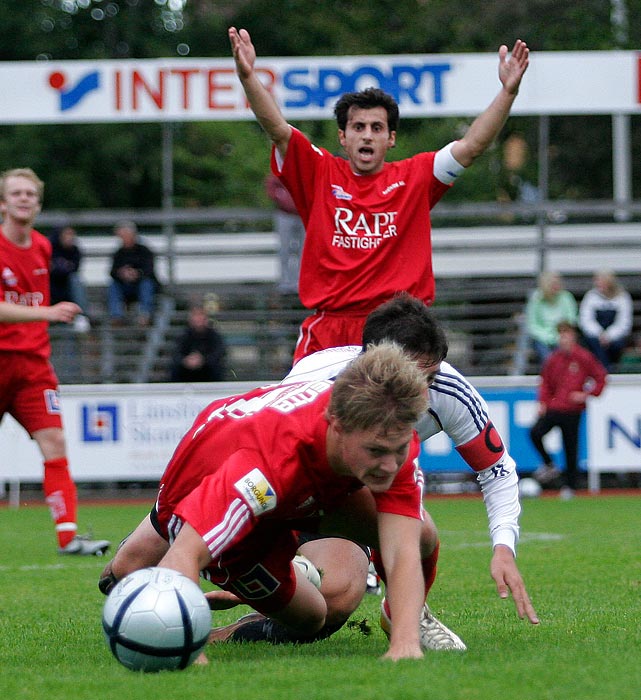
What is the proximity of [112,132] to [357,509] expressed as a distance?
3002 cm

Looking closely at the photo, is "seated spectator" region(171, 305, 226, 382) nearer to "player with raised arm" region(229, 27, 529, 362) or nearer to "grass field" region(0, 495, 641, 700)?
"grass field" region(0, 495, 641, 700)

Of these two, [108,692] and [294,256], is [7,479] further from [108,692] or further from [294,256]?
[108,692]

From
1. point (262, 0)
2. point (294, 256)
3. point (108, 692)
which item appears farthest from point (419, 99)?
point (262, 0)

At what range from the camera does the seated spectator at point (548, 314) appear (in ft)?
57.1

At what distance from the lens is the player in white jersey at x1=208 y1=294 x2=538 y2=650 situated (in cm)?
500

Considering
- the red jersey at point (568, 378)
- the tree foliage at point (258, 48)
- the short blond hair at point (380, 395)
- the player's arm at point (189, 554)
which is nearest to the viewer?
the short blond hair at point (380, 395)

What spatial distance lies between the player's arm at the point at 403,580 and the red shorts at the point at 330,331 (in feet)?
7.82

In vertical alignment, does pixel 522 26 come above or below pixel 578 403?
above

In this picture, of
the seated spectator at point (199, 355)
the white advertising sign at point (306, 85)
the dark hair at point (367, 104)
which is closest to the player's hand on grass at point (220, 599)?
the dark hair at point (367, 104)

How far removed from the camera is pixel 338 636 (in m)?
5.83

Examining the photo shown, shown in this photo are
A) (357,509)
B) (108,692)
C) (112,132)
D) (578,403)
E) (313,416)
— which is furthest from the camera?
(112,132)

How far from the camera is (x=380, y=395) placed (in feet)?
14.0

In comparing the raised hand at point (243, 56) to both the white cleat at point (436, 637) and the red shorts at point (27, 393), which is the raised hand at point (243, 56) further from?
the red shorts at point (27, 393)

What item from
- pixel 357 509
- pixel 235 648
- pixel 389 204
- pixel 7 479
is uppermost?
pixel 389 204
